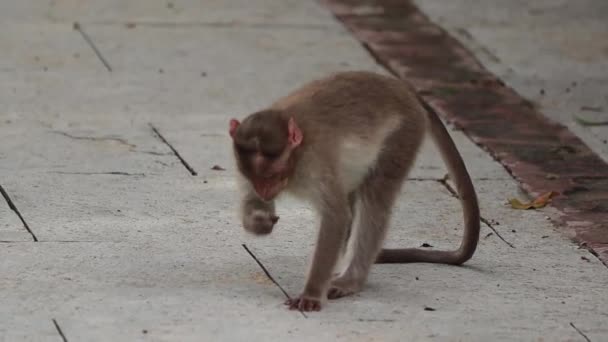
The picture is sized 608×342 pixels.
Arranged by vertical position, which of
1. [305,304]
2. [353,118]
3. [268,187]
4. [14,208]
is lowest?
[14,208]

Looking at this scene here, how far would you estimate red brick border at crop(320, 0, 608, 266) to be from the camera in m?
7.76

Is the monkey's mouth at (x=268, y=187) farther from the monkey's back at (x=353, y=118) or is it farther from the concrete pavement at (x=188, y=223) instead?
the concrete pavement at (x=188, y=223)

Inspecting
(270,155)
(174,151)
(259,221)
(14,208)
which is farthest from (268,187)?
(174,151)

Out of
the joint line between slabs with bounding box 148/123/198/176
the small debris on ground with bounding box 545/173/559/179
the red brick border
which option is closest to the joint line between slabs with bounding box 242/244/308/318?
the joint line between slabs with bounding box 148/123/198/176

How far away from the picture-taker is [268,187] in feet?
19.0

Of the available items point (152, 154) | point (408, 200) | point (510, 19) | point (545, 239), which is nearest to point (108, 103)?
point (152, 154)

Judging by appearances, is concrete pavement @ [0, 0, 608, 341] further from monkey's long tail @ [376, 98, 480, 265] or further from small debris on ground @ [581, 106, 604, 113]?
small debris on ground @ [581, 106, 604, 113]

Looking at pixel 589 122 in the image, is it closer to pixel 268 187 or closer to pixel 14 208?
pixel 14 208

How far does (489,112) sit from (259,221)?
3658mm

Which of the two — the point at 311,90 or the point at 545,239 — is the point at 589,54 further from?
the point at 311,90

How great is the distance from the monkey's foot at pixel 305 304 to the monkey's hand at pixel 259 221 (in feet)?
0.97

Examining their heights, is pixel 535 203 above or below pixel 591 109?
above

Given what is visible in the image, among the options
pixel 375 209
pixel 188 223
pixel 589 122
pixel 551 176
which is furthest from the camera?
pixel 589 122

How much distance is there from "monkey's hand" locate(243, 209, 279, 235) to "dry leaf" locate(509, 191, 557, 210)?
1941 mm
